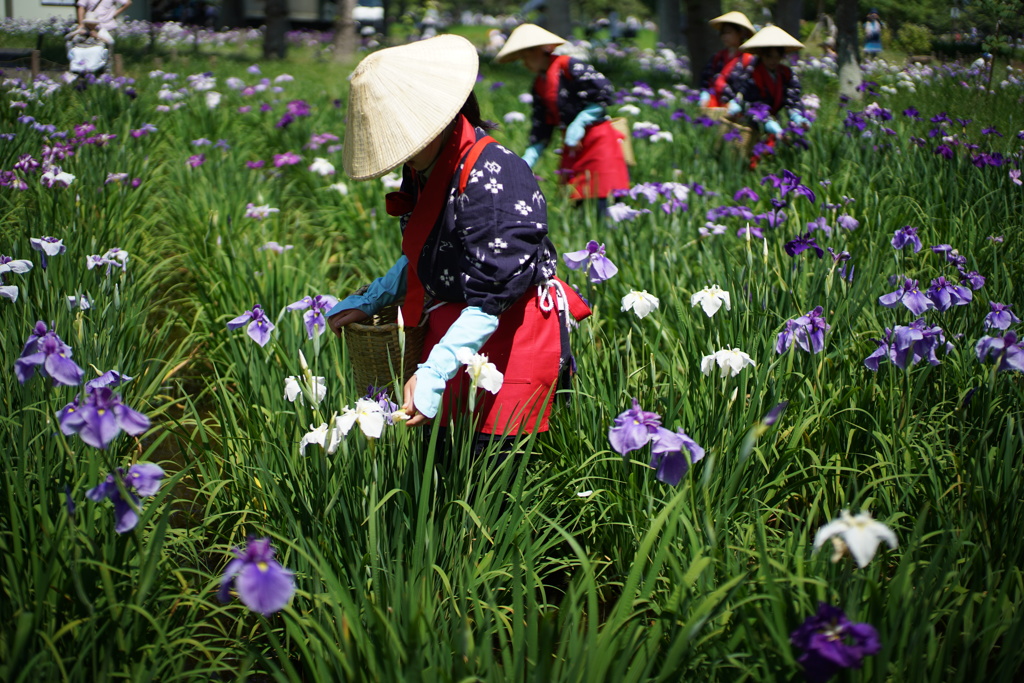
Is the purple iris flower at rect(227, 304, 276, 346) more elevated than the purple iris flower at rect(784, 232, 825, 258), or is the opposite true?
the purple iris flower at rect(784, 232, 825, 258)

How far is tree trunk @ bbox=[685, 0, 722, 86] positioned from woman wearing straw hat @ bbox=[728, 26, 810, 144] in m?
4.51

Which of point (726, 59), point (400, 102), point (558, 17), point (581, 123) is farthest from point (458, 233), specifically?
point (558, 17)

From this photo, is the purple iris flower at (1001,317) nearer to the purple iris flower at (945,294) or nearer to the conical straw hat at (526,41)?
the purple iris flower at (945,294)

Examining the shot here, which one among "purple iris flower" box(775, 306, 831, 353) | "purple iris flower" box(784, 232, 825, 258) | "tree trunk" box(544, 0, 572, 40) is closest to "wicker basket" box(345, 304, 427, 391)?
"purple iris flower" box(775, 306, 831, 353)

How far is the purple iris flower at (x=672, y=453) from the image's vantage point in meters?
1.29

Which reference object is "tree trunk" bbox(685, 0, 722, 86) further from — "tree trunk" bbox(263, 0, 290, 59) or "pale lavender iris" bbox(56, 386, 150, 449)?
"pale lavender iris" bbox(56, 386, 150, 449)

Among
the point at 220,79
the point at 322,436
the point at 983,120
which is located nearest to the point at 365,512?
the point at 322,436

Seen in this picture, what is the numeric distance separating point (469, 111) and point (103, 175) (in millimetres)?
2746

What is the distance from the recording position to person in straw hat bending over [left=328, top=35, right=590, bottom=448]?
1.64 m

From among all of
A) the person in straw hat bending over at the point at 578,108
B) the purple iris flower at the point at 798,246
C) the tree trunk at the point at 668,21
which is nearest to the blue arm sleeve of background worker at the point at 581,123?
the person in straw hat bending over at the point at 578,108

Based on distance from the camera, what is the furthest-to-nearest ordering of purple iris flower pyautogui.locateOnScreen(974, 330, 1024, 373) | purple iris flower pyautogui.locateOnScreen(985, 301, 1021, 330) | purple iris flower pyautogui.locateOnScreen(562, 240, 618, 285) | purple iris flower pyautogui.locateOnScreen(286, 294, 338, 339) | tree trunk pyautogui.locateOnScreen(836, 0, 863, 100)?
tree trunk pyautogui.locateOnScreen(836, 0, 863, 100), purple iris flower pyautogui.locateOnScreen(562, 240, 618, 285), purple iris flower pyautogui.locateOnScreen(286, 294, 338, 339), purple iris flower pyautogui.locateOnScreen(985, 301, 1021, 330), purple iris flower pyautogui.locateOnScreen(974, 330, 1024, 373)

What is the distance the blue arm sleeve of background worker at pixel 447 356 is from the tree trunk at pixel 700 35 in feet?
29.1

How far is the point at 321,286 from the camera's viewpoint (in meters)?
3.18

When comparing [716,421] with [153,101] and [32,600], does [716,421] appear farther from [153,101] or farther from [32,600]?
[153,101]
